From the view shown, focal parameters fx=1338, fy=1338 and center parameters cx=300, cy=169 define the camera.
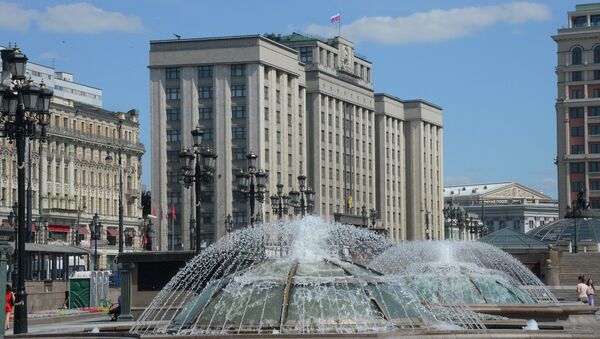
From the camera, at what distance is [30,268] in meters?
58.7

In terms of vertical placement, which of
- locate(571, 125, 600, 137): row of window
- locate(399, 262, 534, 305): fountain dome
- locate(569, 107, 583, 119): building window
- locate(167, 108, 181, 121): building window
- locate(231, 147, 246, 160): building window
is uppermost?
locate(569, 107, 583, 119): building window

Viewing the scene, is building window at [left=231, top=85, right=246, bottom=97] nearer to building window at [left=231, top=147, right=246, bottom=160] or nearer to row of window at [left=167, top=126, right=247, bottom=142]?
row of window at [left=167, top=126, right=247, bottom=142]

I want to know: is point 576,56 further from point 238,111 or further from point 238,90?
point 238,111

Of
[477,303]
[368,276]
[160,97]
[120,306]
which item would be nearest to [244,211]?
[160,97]

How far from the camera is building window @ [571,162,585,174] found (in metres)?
142

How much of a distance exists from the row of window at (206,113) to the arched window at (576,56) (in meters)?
41.6

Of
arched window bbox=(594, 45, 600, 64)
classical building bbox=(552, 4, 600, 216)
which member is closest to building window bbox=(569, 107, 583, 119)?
classical building bbox=(552, 4, 600, 216)

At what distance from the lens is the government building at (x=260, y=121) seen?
384 ft

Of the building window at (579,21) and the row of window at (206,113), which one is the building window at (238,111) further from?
the building window at (579,21)

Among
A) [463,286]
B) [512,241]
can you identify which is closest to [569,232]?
[512,241]

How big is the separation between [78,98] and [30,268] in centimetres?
7647

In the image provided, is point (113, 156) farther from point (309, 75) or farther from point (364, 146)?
point (364, 146)

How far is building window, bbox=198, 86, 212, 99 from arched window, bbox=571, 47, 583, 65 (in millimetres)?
43463

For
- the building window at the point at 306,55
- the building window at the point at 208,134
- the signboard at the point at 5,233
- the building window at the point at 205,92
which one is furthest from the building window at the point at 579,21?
the signboard at the point at 5,233
